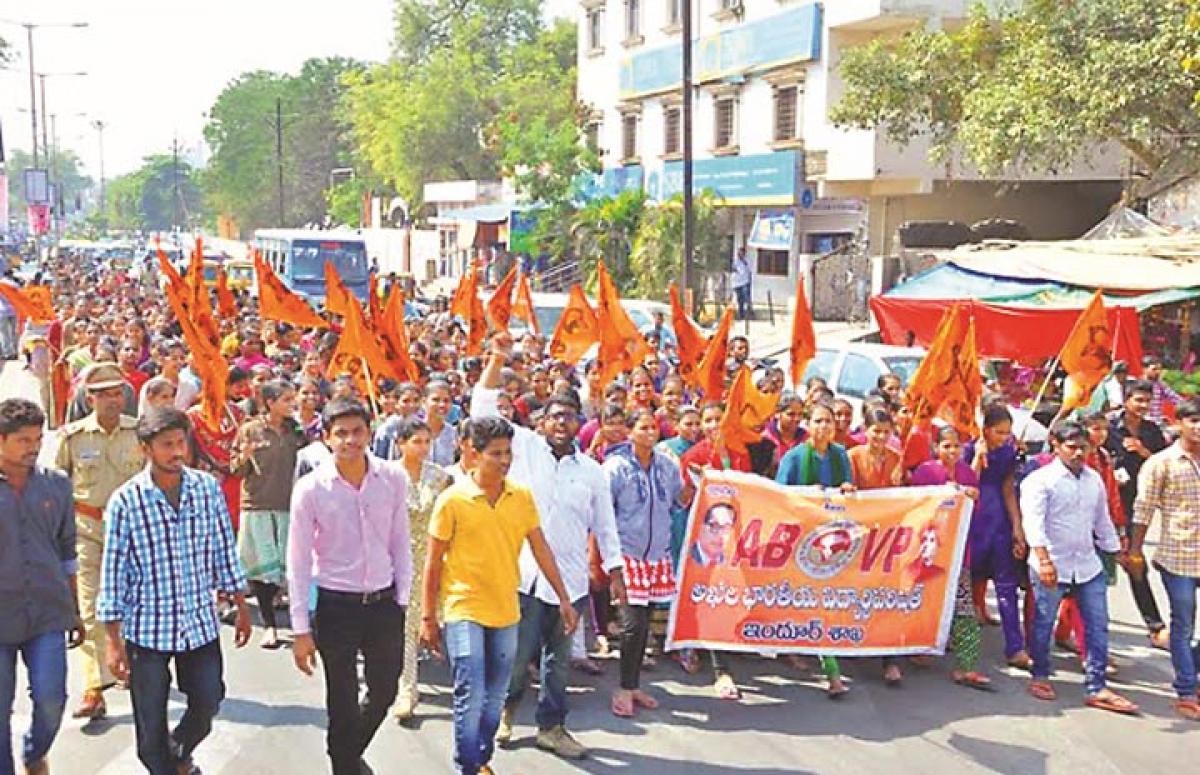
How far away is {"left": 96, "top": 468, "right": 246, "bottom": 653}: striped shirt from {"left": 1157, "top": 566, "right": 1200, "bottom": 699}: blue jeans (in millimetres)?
4821

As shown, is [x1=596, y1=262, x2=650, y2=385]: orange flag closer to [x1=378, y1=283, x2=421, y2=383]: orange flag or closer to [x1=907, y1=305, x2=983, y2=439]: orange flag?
[x1=378, y1=283, x2=421, y2=383]: orange flag

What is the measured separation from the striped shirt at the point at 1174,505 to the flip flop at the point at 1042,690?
2.99 feet

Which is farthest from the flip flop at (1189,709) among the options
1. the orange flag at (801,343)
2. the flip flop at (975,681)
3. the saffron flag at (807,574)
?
the orange flag at (801,343)

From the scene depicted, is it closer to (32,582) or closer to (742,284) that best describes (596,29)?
(742,284)

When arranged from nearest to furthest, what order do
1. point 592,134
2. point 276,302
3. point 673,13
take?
1. point 276,302
2. point 673,13
3. point 592,134

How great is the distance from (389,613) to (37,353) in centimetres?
1198

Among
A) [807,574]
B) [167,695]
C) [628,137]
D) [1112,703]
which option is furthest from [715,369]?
[628,137]

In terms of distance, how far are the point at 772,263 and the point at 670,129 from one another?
5.55m

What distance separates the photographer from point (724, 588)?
23.8 feet

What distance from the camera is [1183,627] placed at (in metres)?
6.82

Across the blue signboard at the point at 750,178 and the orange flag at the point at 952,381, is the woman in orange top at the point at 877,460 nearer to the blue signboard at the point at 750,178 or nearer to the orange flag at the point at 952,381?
the orange flag at the point at 952,381

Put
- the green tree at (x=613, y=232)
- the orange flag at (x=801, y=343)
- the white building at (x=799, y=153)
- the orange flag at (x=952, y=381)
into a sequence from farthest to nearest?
1. the green tree at (x=613, y=232)
2. the white building at (x=799, y=153)
3. the orange flag at (x=801, y=343)
4. the orange flag at (x=952, y=381)

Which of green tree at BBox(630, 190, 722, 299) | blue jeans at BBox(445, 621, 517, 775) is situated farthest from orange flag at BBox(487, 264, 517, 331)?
green tree at BBox(630, 190, 722, 299)

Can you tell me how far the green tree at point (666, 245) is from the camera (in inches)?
1088
